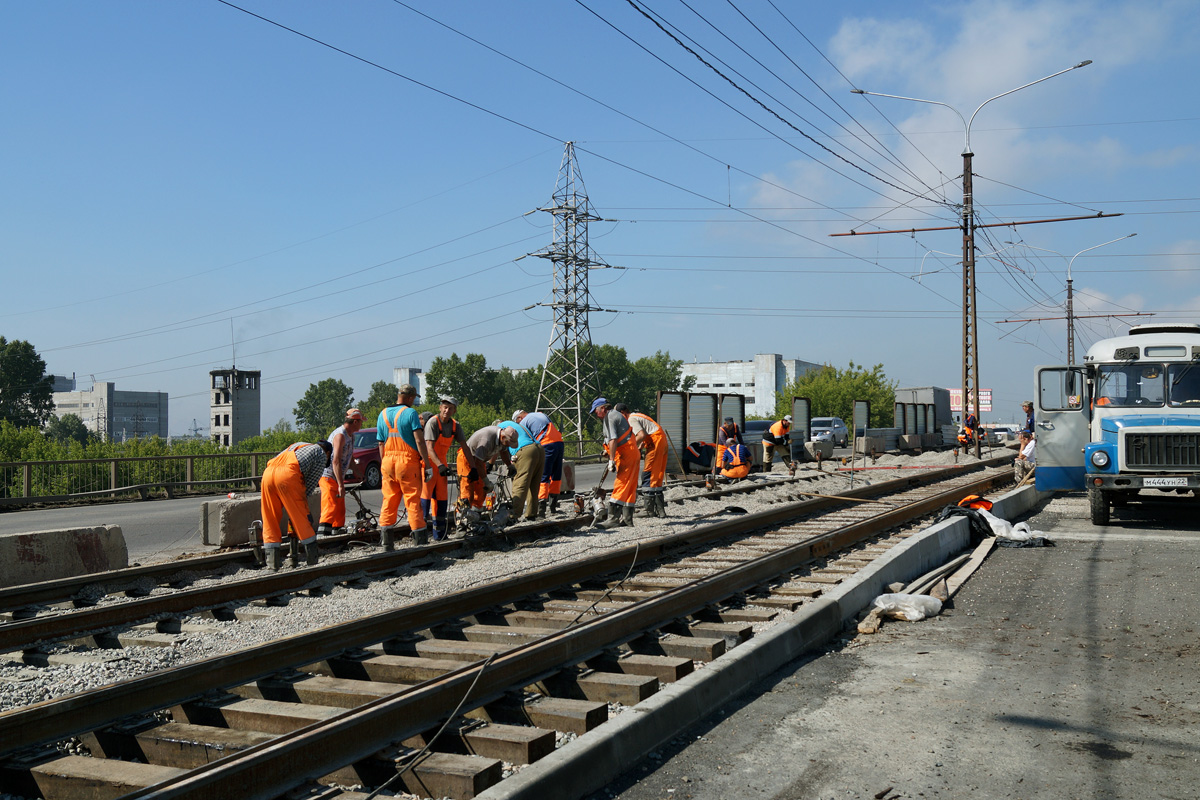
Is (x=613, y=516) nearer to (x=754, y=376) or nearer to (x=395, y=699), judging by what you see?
(x=395, y=699)

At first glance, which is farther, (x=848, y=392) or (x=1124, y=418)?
(x=848, y=392)

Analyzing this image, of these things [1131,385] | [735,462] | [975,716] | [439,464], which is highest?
[1131,385]

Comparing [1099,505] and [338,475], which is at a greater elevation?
[338,475]

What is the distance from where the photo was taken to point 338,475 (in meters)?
11.0

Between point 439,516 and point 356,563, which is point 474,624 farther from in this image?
point 439,516

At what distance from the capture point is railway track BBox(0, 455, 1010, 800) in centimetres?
372

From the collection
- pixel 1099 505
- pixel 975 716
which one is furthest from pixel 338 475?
pixel 1099 505

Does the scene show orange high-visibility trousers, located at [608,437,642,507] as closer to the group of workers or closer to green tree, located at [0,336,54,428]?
the group of workers

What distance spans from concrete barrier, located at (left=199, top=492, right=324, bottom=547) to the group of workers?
3.22 feet

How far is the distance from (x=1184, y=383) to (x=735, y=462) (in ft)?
32.9

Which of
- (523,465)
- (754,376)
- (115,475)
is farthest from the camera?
(754,376)

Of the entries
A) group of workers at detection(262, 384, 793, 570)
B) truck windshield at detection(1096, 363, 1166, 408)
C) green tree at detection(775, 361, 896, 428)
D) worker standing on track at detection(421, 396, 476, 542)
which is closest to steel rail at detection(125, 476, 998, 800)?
group of workers at detection(262, 384, 793, 570)

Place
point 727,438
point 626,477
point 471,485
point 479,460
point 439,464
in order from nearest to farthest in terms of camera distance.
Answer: point 439,464
point 471,485
point 479,460
point 626,477
point 727,438

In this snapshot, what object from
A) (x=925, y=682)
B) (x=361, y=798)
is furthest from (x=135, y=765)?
(x=925, y=682)
